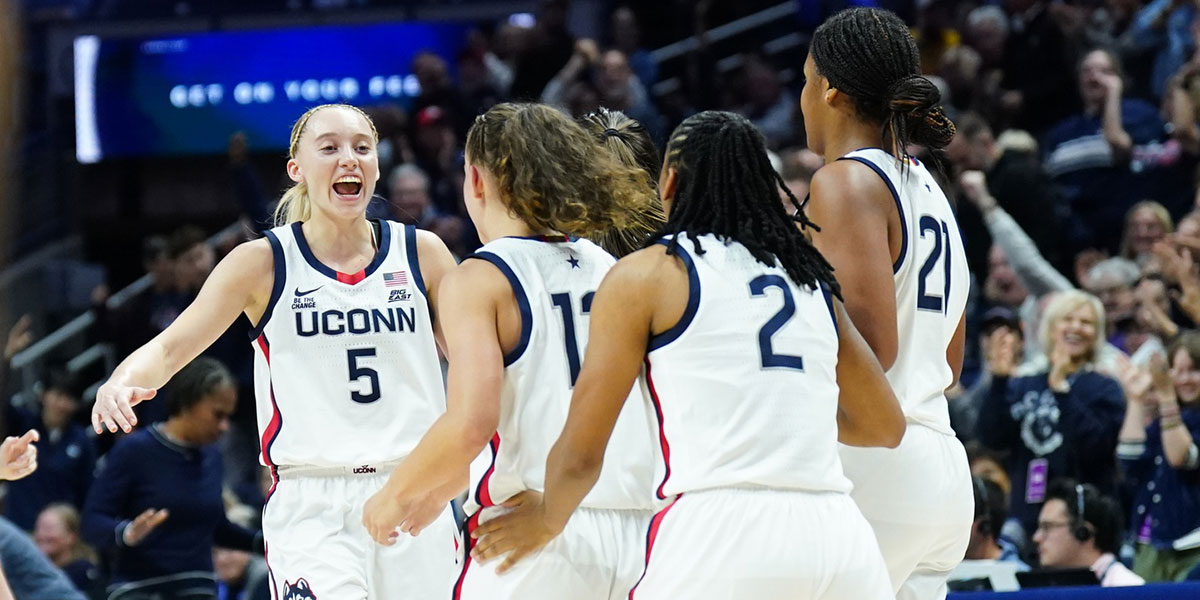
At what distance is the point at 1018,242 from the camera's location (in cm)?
893

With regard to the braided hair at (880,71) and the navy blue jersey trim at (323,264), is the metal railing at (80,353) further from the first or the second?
the braided hair at (880,71)

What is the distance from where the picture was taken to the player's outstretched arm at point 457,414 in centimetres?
310

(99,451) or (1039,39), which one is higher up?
(1039,39)

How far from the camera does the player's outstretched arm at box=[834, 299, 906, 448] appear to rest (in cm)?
319

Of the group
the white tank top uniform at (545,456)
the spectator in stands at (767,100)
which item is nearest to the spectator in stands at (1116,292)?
the spectator in stands at (767,100)

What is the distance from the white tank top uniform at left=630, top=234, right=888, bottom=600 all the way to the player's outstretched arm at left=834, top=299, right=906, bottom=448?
194 millimetres

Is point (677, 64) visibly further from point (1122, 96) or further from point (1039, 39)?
point (1122, 96)

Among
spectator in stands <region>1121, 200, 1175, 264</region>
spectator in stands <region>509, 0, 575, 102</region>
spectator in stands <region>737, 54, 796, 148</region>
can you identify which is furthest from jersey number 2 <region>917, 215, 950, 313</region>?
spectator in stands <region>509, 0, 575, 102</region>

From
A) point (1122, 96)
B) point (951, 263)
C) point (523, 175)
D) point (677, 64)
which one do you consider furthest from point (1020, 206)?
point (523, 175)

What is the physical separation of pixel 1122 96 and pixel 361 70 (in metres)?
6.51

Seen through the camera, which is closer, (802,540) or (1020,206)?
(802,540)

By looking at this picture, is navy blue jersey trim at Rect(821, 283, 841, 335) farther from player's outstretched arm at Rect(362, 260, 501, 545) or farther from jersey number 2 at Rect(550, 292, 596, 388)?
player's outstretched arm at Rect(362, 260, 501, 545)

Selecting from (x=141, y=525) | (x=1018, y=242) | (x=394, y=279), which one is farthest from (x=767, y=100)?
(x=394, y=279)

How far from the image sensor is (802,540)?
113 inches
